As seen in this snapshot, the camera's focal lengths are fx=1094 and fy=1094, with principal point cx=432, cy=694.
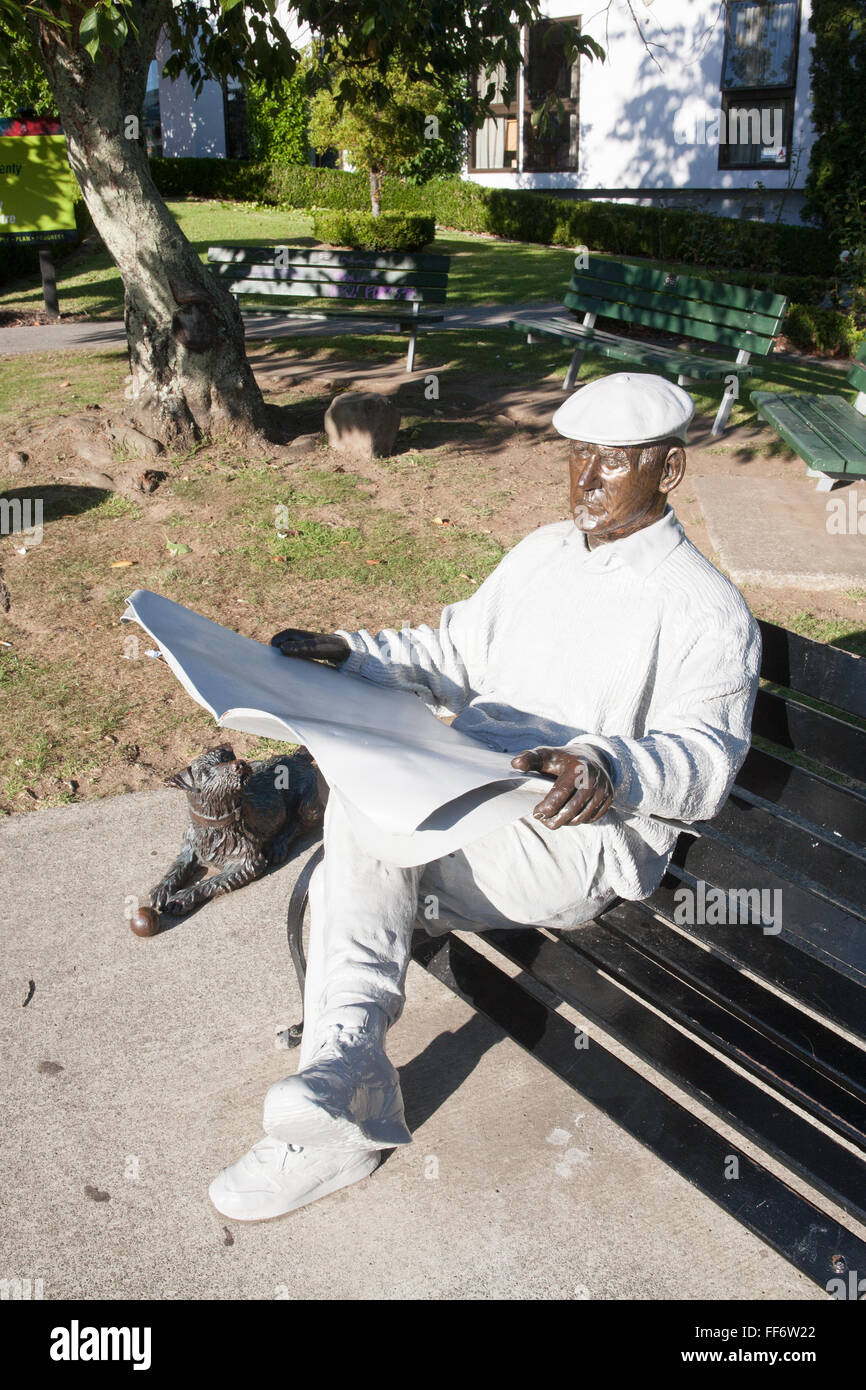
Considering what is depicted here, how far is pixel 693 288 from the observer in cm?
891

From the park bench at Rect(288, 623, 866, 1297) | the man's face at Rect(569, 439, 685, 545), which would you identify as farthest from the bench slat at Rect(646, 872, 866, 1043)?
the man's face at Rect(569, 439, 685, 545)

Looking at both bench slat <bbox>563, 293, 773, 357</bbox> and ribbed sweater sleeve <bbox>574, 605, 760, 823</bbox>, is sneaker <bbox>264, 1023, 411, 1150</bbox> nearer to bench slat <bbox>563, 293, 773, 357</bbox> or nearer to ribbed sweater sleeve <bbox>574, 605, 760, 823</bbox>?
ribbed sweater sleeve <bbox>574, 605, 760, 823</bbox>

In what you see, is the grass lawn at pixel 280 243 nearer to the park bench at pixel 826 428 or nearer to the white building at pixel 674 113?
the white building at pixel 674 113

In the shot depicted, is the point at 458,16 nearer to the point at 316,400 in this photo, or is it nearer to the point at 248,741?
the point at 316,400

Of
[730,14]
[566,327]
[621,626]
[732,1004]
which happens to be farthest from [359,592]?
[730,14]

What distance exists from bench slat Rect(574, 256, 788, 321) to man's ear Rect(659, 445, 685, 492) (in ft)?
21.1

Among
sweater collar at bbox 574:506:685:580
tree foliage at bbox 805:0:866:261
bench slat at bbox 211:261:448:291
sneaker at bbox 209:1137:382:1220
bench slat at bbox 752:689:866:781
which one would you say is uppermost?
tree foliage at bbox 805:0:866:261

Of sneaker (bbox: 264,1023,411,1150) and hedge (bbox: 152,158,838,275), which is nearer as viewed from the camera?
sneaker (bbox: 264,1023,411,1150)

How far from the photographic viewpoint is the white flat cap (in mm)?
2279

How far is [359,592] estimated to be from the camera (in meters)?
5.45

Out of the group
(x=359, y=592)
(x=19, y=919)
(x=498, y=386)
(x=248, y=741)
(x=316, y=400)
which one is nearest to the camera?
(x=19, y=919)

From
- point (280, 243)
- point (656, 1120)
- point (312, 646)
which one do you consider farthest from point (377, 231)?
point (656, 1120)

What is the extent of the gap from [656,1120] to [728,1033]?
217 mm

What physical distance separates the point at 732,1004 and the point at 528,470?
5.60 metres
